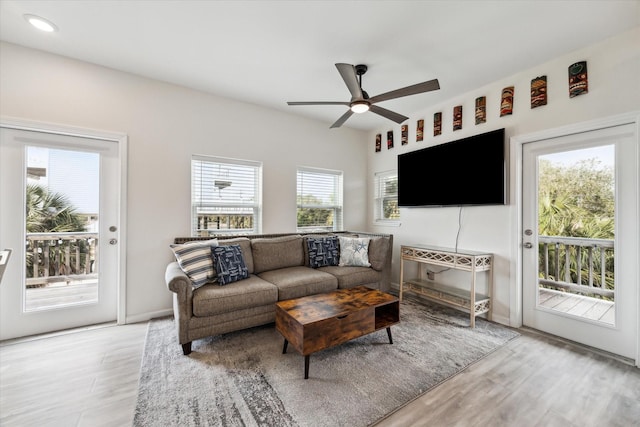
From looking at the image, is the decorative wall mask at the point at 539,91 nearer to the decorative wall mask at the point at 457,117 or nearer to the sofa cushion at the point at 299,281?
the decorative wall mask at the point at 457,117

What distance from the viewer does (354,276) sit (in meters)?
3.25

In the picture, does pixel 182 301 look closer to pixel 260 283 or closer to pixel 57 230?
pixel 260 283

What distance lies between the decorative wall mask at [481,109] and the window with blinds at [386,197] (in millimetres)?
1428

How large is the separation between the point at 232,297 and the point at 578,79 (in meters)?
3.81

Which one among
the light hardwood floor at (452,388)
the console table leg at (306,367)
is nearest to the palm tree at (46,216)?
the light hardwood floor at (452,388)

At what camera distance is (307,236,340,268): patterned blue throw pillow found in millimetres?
3455

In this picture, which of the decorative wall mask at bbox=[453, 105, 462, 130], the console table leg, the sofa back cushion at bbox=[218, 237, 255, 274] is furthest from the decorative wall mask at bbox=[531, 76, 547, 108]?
the sofa back cushion at bbox=[218, 237, 255, 274]

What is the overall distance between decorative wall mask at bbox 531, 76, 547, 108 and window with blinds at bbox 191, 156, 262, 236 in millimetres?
3296

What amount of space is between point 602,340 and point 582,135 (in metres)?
1.90

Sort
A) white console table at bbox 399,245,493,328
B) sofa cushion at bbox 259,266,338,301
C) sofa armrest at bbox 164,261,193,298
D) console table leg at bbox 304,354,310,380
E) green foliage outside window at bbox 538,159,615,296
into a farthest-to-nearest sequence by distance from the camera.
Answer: white console table at bbox 399,245,493,328, sofa cushion at bbox 259,266,338,301, green foliage outside window at bbox 538,159,615,296, sofa armrest at bbox 164,261,193,298, console table leg at bbox 304,354,310,380

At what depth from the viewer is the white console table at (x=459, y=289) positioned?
2.83 m

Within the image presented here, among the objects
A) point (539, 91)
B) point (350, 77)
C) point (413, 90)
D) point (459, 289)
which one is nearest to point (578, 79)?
point (539, 91)

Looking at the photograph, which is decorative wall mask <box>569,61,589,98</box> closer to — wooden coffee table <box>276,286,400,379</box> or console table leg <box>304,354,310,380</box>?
wooden coffee table <box>276,286,400,379</box>

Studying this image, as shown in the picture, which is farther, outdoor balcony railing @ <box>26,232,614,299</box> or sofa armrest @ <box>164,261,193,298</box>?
outdoor balcony railing @ <box>26,232,614,299</box>
